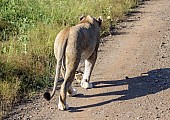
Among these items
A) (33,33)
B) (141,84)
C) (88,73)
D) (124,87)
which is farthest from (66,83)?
(33,33)

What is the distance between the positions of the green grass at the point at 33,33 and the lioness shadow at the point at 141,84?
0.97m

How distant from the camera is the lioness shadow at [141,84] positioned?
263 inches

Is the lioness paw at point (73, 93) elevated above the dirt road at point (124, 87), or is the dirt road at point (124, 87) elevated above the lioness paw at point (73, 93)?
the lioness paw at point (73, 93)

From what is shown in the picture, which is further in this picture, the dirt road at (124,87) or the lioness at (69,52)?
the lioness at (69,52)

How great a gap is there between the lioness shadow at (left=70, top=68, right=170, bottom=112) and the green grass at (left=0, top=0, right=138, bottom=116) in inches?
38.2

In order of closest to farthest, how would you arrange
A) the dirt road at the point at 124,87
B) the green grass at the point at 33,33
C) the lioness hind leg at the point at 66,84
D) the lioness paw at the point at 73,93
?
the dirt road at the point at 124,87 < the lioness hind leg at the point at 66,84 < the lioness paw at the point at 73,93 < the green grass at the point at 33,33

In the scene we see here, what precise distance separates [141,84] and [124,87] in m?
0.31

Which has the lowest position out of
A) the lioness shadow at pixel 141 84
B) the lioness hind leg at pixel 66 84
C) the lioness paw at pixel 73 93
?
the lioness shadow at pixel 141 84

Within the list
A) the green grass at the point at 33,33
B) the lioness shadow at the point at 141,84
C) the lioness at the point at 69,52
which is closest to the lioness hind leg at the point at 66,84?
the lioness at the point at 69,52

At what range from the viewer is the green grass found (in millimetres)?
6984

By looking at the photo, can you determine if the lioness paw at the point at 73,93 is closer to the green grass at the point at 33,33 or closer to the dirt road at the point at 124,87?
the dirt road at the point at 124,87

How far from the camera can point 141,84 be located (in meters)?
7.13

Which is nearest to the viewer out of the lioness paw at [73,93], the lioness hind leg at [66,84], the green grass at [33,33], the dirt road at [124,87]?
the dirt road at [124,87]

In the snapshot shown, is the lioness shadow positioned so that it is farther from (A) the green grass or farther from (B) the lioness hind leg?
(A) the green grass
